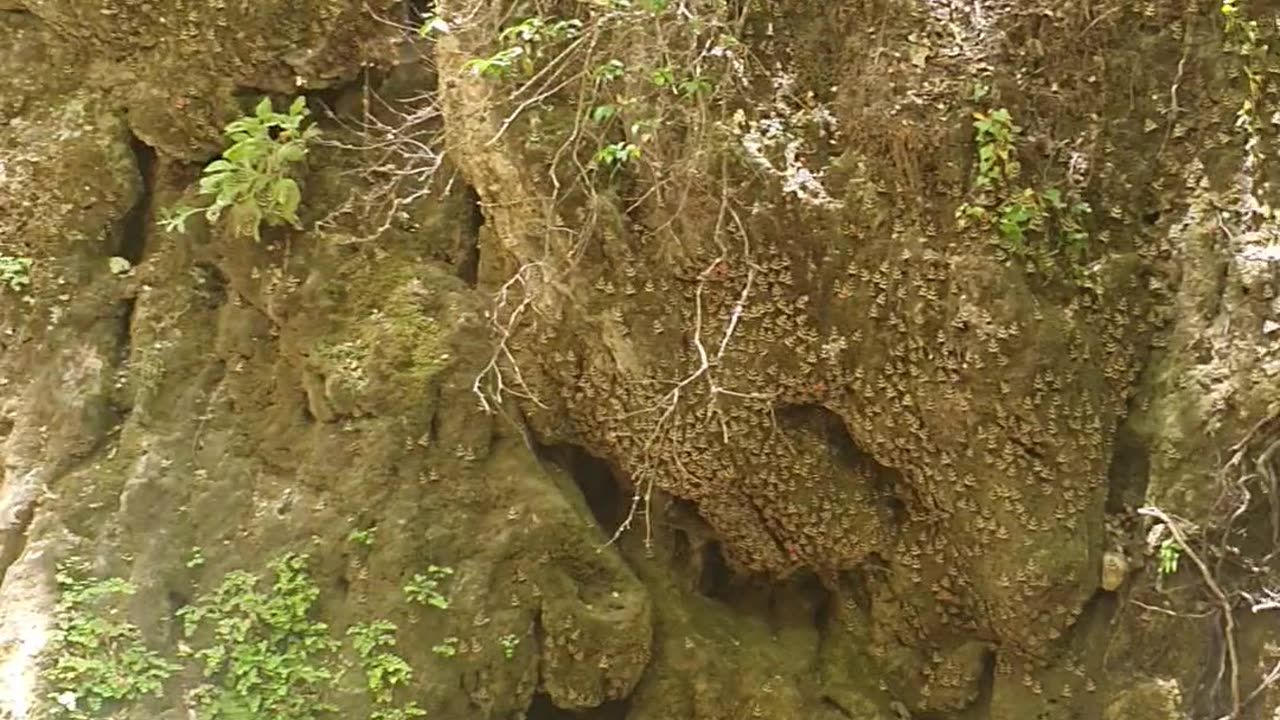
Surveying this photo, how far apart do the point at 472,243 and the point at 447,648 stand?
1.53 m

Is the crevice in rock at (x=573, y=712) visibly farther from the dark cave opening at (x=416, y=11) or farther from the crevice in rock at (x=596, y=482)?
the dark cave opening at (x=416, y=11)

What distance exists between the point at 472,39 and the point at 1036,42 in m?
1.82

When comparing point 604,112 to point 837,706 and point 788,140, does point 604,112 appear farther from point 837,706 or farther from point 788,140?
point 837,706

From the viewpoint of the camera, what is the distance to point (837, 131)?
369 cm

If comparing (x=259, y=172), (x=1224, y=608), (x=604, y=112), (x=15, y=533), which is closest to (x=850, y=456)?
(x=1224, y=608)

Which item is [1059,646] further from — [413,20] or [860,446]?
[413,20]

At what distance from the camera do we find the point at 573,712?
4.25 m

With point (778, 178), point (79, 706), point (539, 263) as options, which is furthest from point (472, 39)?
point (79, 706)

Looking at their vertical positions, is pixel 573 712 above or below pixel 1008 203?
below

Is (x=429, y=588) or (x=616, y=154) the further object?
(x=429, y=588)

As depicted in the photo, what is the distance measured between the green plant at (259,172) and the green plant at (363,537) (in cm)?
118

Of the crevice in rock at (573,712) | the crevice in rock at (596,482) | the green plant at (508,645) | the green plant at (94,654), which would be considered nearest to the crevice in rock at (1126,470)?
the crevice in rock at (596,482)

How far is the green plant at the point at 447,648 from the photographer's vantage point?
3.99 m

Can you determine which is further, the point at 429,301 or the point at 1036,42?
the point at 429,301
